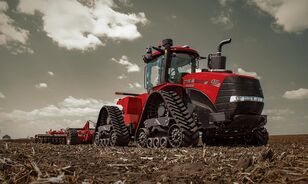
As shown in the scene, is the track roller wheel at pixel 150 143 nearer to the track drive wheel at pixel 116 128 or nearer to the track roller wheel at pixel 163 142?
the track roller wheel at pixel 163 142

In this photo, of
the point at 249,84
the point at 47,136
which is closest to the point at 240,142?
the point at 249,84

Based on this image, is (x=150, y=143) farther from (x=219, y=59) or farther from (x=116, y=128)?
(x=219, y=59)

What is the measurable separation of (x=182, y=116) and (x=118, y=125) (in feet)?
14.7

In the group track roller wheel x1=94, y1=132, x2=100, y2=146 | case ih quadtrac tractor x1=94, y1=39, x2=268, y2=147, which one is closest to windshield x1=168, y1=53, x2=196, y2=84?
case ih quadtrac tractor x1=94, y1=39, x2=268, y2=147

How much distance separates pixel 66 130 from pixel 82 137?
6.10ft

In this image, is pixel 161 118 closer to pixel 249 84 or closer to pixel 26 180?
pixel 249 84

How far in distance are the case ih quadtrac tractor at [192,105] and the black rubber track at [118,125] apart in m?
0.04

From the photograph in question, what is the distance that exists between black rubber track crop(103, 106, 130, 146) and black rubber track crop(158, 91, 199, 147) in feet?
11.4

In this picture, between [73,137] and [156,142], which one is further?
[73,137]

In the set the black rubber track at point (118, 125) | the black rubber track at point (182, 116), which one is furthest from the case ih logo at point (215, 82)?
the black rubber track at point (118, 125)

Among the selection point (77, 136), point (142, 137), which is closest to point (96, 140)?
point (77, 136)

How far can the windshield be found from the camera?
12.4 metres

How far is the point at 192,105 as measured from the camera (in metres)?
11.1

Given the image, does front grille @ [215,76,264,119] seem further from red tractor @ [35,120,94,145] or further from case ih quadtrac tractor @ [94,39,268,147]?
red tractor @ [35,120,94,145]
